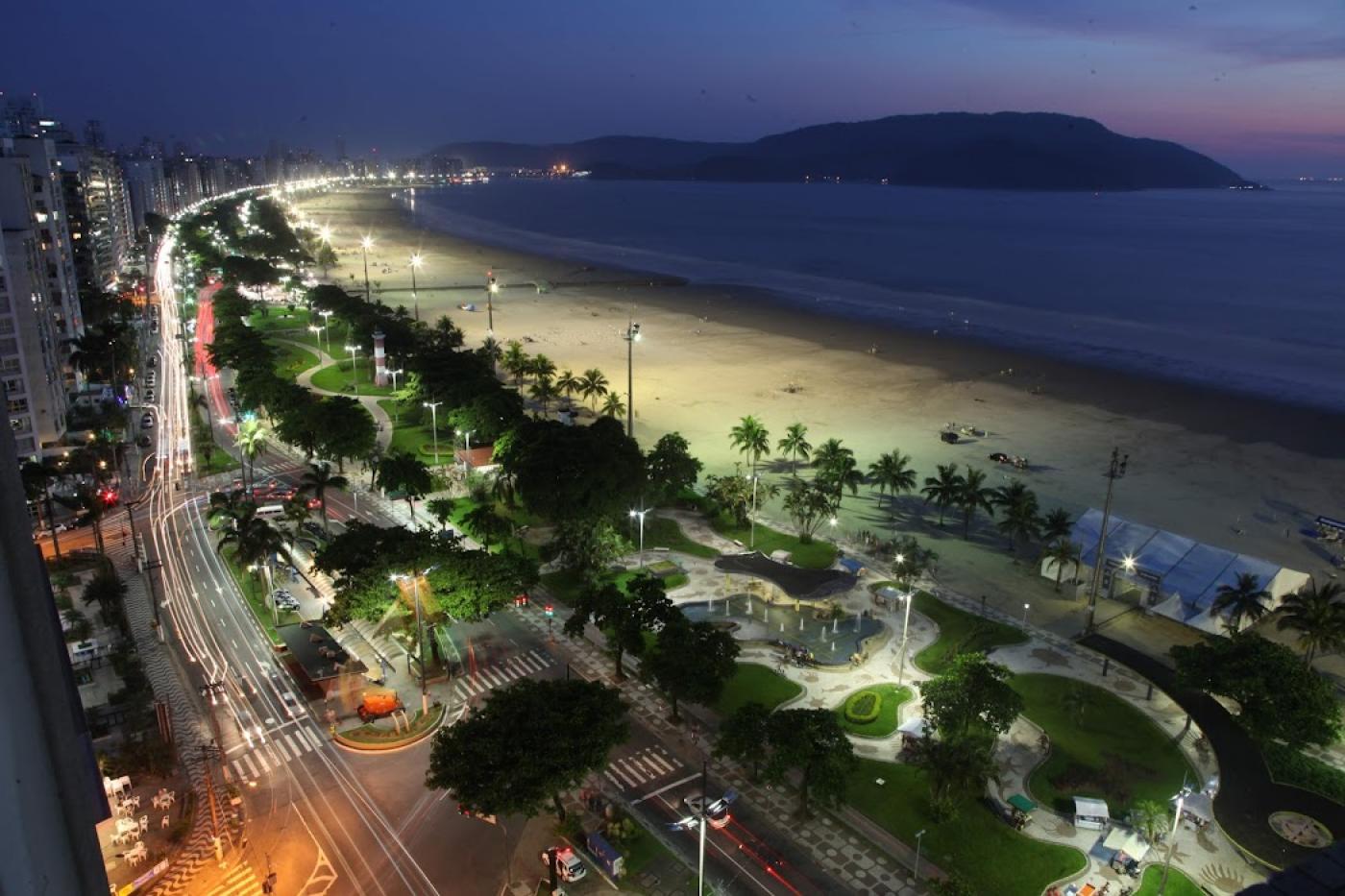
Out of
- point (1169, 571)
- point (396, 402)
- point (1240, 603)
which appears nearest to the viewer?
point (1240, 603)

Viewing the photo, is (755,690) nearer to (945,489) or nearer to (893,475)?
(945,489)

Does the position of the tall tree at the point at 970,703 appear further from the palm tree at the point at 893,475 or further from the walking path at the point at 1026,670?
the palm tree at the point at 893,475

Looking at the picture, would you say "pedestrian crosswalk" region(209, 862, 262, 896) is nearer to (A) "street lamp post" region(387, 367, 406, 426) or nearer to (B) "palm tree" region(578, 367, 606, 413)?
(A) "street lamp post" region(387, 367, 406, 426)

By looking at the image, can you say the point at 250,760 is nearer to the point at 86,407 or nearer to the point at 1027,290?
the point at 86,407

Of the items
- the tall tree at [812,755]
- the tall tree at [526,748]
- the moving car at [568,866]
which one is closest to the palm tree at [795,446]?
the tall tree at [812,755]

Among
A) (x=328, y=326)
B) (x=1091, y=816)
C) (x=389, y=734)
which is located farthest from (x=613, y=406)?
(x=328, y=326)

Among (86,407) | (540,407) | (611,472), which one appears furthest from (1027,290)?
(86,407)
